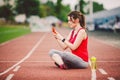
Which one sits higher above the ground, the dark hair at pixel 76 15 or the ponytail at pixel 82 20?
the dark hair at pixel 76 15

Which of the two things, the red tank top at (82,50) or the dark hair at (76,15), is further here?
the red tank top at (82,50)

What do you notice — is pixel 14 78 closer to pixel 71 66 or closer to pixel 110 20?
pixel 71 66

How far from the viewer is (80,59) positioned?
35.2 feet

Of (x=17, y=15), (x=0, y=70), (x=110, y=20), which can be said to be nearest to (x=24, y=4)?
(x=17, y=15)

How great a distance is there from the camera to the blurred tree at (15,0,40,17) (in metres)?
134

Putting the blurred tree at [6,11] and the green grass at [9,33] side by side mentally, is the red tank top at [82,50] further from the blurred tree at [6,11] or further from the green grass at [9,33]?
the blurred tree at [6,11]

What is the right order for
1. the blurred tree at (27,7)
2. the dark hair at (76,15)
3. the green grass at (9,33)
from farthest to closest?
the blurred tree at (27,7) → the green grass at (9,33) → the dark hair at (76,15)

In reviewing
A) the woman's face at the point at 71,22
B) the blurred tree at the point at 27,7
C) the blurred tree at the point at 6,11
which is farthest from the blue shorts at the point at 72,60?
the blurred tree at the point at 27,7

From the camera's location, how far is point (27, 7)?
136000 mm

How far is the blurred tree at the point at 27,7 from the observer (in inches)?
5281

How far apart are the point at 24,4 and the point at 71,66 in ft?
415

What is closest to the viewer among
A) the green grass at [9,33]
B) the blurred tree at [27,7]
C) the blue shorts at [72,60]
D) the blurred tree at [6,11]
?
the blue shorts at [72,60]

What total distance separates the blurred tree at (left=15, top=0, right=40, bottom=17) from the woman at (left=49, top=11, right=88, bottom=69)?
404ft

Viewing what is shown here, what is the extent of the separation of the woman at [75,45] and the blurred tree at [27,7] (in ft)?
404
